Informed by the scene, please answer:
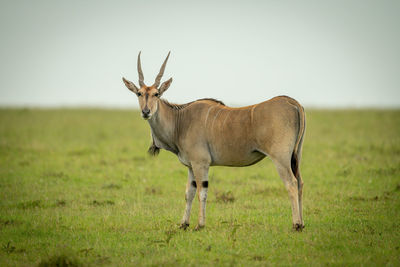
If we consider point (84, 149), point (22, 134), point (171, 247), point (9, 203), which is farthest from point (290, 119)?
point (22, 134)

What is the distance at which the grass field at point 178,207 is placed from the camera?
7.58m

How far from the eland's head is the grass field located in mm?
2143

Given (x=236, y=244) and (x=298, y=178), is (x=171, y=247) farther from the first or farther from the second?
(x=298, y=178)

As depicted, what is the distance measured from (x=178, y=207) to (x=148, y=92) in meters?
3.20

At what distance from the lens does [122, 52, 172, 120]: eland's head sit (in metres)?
9.10

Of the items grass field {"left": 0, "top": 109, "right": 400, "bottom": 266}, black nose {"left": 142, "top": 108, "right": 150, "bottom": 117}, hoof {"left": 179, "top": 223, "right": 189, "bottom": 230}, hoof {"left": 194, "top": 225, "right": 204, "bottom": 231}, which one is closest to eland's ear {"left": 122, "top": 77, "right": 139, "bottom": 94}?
black nose {"left": 142, "top": 108, "right": 150, "bottom": 117}

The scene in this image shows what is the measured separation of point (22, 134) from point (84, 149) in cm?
616

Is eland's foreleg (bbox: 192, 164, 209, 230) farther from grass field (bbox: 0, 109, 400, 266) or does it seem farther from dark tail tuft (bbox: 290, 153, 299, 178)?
dark tail tuft (bbox: 290, 153, 299, 178)

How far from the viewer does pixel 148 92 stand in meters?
9.25

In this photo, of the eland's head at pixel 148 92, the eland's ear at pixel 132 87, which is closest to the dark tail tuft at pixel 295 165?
the eland's head at pixel 148 92

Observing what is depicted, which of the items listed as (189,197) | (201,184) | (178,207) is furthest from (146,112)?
(178,207)

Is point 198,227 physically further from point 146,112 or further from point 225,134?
point 146,112

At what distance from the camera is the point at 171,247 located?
796cm

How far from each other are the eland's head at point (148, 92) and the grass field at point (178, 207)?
7.03 ft
